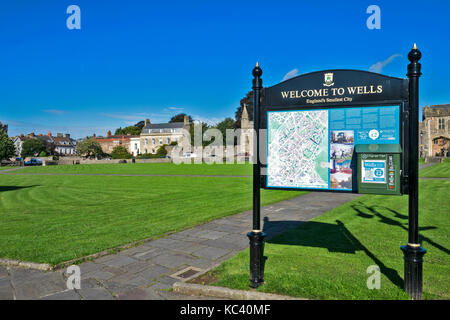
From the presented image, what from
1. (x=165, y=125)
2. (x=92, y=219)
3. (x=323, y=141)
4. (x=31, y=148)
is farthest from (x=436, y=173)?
(x=31, y=148)

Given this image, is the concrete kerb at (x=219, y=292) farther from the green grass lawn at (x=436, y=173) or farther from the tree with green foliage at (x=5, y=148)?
the tree with green foliage at (x=5, y=148)

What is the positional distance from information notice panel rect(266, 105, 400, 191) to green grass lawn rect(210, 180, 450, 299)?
142 cm

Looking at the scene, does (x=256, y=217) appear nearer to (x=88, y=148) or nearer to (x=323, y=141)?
(x=323, y=141)

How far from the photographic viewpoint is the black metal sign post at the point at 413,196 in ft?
12.3

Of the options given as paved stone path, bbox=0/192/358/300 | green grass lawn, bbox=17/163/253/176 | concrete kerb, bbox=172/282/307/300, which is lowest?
paved stone path, bbox=0/192/358/300

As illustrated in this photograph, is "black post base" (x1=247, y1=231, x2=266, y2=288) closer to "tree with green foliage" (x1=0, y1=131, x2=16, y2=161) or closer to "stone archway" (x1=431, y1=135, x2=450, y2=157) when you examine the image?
"tree with green foliage" (x1=0, y1=131, x2=16, y2=161)

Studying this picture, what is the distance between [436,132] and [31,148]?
11291 centimetres

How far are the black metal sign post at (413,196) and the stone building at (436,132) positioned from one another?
73678 mm

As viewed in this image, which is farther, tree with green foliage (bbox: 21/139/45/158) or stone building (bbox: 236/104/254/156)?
tree with green foliage (bbox: 21/139/45/158)

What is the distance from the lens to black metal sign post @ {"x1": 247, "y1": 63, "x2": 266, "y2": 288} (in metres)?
4.32

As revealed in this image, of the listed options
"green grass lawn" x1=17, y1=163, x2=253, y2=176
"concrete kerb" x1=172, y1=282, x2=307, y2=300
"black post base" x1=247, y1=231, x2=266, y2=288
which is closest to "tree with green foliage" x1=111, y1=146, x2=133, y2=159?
"green grass lawn" x1=17, y1=163, x2=253, y2=176

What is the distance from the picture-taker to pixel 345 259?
5391 millimetres
